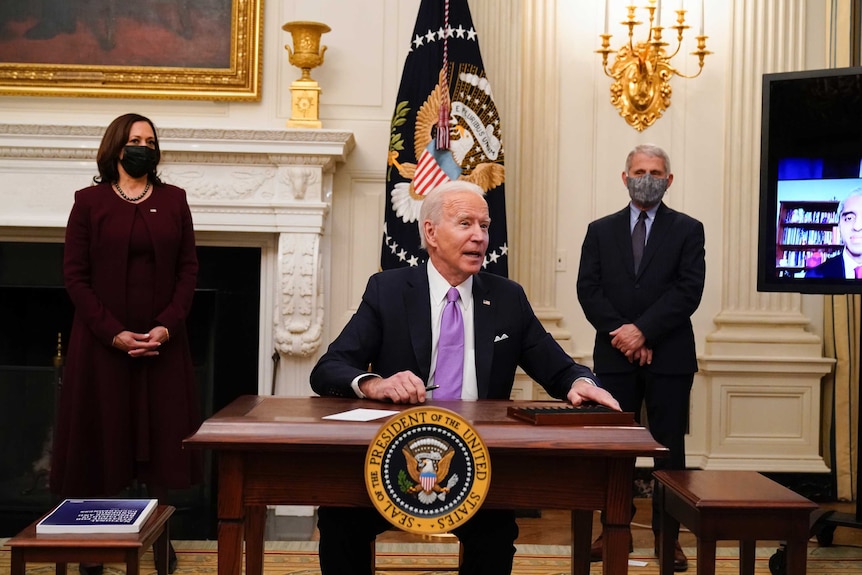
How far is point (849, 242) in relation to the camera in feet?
15.1

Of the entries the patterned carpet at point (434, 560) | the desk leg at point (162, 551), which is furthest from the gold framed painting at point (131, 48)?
the desk leg at point (162, 551)

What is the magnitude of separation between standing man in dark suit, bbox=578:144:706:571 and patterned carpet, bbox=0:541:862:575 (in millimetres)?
197

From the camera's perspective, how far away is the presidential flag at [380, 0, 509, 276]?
17.4ft

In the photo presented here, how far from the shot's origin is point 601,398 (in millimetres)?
2861

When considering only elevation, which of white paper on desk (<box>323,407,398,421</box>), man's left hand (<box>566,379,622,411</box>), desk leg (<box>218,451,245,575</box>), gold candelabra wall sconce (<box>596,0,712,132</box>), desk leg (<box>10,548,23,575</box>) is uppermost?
gold candelabra wall sconce (<box>596,0,712,132</box>)

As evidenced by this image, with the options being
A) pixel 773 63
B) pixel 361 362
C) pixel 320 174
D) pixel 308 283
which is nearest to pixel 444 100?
pixel 320 174

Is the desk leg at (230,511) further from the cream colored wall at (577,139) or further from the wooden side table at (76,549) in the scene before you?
the cream colored wall at (577,139)

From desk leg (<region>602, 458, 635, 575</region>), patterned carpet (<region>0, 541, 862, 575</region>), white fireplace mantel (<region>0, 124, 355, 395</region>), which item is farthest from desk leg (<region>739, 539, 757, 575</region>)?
white fireplace mantel (<region>0, 124, 355, 395</region>)

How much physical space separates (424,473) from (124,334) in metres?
2.15

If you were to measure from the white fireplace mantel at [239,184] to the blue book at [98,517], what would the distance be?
81.5 inches

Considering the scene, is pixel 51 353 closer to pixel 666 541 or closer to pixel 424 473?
pixel 666 541

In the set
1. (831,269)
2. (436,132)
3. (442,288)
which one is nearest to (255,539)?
(442,288)

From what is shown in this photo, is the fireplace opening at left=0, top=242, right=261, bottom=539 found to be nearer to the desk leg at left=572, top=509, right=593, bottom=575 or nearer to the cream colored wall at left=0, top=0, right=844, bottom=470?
the cream colored wall at left=0, top=0, right=844, bottom=470

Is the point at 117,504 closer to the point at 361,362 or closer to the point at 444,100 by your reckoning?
the point at 361,362
